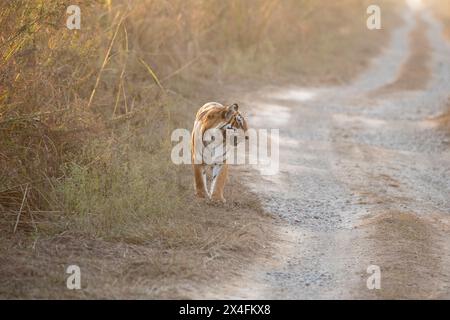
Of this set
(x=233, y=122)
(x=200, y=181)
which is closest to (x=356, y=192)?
(x=200, y=181)

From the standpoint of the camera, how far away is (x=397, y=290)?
641cm

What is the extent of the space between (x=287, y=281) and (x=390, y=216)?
7.62 ft

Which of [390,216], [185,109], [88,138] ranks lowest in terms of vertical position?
[390,216]

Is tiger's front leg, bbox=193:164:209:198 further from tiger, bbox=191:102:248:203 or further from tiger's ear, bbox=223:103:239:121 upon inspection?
tiger's ear, bbox=223:103:239:121

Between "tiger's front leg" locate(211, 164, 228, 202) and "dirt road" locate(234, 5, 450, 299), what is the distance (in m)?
0.70

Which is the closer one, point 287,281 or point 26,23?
point 287,281

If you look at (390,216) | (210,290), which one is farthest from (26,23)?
(390,216)

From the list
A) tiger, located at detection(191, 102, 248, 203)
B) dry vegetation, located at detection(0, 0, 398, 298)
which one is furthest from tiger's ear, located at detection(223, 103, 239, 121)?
dry vegetation, located at detection(0, 0, 398, 298)

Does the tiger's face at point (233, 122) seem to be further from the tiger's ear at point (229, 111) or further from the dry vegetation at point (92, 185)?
the dry vegetation at point (92, 185)

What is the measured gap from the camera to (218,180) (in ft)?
28.1

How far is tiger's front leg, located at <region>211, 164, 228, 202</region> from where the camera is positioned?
853 centimetres

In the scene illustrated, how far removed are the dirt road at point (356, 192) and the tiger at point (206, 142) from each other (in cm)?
77

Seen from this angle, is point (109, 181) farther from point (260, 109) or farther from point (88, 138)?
point (260, 109)

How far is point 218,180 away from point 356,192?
2.29 meters
